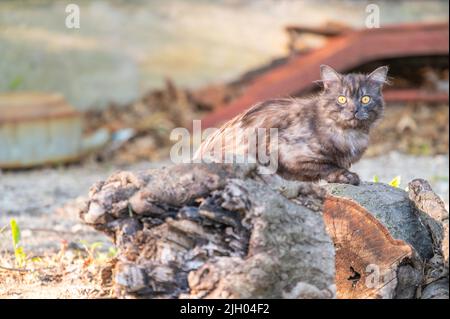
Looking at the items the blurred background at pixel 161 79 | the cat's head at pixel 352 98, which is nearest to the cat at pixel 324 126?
the cat's head at pixel 352 98

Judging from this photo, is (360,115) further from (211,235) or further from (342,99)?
(211,235)

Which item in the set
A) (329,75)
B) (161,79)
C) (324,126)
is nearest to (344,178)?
(324,126)

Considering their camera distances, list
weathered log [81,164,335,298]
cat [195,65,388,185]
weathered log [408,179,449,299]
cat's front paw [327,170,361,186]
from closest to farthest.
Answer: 1. weathered log [81,164,335,298]
2. weathered log [408,179,449,299]
3. cat's front paw [327,170,361,186]
4. cat [195,65,388,185]

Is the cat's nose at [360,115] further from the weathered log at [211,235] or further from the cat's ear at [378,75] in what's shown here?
the weathered log at [211,235]

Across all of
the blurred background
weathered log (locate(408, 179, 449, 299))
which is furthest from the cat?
the blurred background

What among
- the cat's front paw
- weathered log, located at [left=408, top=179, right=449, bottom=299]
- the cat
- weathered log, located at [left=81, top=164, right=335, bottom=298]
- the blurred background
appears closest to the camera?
weathered log, located at [left=81, top=164, right=335, bottom=298]

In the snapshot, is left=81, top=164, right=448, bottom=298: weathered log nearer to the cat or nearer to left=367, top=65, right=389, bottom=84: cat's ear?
the cat

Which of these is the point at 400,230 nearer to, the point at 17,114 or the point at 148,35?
the point at 17,114

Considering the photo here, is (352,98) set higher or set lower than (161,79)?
lower
